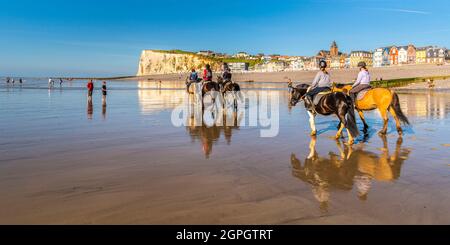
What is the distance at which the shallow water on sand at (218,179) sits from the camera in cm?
432

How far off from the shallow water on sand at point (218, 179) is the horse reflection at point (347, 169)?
0.07ft

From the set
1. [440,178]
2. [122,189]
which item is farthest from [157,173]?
[440,178]

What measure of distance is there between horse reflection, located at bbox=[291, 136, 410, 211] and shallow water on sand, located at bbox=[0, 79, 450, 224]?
0.02 metres

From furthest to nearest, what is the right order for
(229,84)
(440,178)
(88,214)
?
(229,84) → (440,178) → (88,214)

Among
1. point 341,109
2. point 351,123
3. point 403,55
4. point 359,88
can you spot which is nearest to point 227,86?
point 359,88

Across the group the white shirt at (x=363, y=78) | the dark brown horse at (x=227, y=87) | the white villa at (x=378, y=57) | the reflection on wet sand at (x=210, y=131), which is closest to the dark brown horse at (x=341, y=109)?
the white shirt at (x=363, y=78)

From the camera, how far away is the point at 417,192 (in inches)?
207

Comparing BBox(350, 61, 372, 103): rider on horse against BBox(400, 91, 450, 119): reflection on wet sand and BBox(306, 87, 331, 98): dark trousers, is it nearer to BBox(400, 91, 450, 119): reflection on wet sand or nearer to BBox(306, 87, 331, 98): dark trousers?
BBox(306, 87, 331, 98): dark trousers

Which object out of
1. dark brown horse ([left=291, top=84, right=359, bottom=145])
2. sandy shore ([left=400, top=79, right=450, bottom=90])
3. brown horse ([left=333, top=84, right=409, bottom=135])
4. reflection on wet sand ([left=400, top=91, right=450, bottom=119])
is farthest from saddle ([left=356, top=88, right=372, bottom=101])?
sandy shore ([left=400, top=79, right=450, bottom=90])

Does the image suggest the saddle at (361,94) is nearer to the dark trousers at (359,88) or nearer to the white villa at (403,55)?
the dark trousers at (359,88)

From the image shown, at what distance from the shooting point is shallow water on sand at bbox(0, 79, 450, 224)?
14.2ft

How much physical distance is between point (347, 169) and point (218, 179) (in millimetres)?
2709

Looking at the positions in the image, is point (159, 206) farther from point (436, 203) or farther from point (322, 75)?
point (322, 75)

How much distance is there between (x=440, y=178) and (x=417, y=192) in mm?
1178
